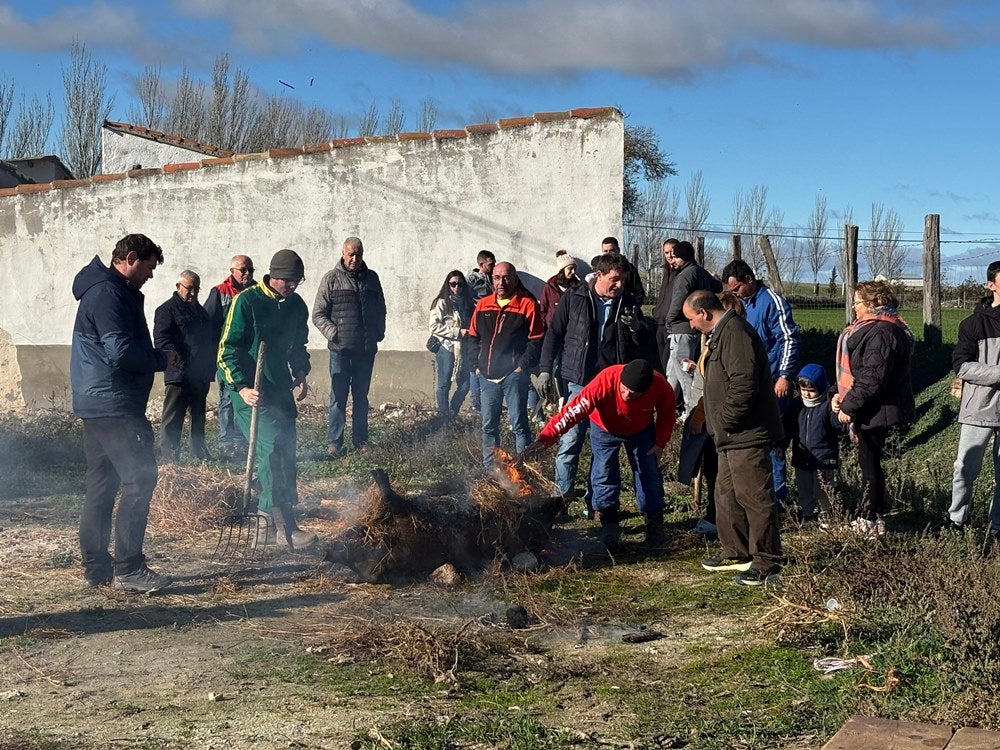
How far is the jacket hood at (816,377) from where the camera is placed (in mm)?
8500

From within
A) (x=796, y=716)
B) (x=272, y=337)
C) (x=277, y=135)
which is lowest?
(x=796, y=716)

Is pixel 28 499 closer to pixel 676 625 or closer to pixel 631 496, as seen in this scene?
pixel 631 496

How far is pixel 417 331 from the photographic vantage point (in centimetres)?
1457

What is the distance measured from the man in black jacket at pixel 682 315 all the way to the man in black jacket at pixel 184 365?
4.80 meters

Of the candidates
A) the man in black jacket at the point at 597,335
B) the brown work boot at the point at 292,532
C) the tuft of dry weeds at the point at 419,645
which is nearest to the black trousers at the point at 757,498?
the man in black jacket at the point at 597,335

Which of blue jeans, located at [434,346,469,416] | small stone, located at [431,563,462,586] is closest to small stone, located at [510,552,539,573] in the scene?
small stone, located at [431,563,462,586]

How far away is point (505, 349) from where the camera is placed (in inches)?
397

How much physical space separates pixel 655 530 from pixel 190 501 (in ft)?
12.4

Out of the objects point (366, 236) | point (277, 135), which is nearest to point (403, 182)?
point (366, 236)

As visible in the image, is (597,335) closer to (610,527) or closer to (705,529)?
(610,527)

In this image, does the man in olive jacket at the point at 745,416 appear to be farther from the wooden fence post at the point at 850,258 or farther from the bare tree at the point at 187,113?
the bare tree at the point at 187,113

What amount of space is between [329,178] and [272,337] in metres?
7.19

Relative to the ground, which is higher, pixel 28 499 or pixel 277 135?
pixel 277 135

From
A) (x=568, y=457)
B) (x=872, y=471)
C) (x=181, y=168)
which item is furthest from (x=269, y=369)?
(x=181, y=168)
